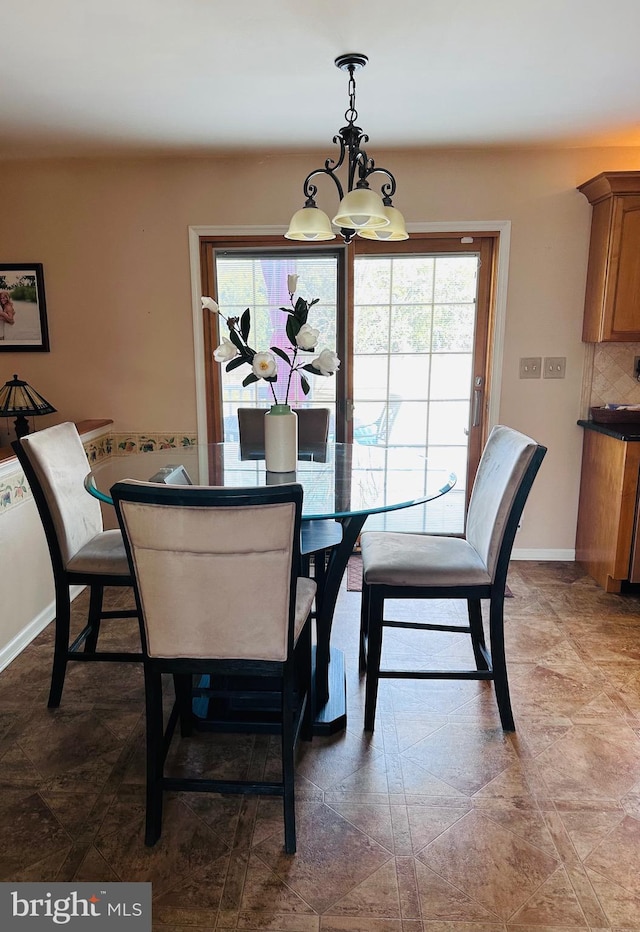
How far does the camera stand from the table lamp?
124 inches

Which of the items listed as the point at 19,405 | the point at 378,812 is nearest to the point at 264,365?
the point at 378,812

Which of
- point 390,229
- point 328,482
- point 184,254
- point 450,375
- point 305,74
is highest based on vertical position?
point 305,74

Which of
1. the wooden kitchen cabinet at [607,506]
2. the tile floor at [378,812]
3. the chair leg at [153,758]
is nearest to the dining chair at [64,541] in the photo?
the tile floor at [378,812]

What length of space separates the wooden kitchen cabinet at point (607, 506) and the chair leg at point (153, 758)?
2.52 meters

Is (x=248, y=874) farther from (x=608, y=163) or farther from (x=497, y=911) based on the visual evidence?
(x=608, y=163)

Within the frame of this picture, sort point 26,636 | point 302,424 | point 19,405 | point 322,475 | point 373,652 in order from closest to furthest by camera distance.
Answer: point 373,652, point 322,475, point 26,636, point 302,424, point 19,405

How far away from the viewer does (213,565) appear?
4.68 feet

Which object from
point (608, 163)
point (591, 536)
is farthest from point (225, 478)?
point (608, 163)

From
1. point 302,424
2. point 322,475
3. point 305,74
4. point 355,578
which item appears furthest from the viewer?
point 355,578

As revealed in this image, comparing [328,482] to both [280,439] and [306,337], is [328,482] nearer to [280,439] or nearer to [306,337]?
[280,439]

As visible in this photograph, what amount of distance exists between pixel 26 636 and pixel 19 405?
1256mm

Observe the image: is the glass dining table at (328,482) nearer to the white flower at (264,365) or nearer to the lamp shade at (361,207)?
the white flower at (264,365)

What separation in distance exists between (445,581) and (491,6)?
1.87 meters

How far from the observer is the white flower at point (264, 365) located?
6.90 ft
